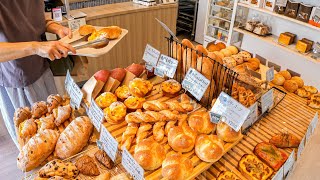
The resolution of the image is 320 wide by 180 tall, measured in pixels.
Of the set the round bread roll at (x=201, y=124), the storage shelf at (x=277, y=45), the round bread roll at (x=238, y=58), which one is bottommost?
the storage shelf at (x=277, y=45)

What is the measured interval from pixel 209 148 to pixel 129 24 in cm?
266

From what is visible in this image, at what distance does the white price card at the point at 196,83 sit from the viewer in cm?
119

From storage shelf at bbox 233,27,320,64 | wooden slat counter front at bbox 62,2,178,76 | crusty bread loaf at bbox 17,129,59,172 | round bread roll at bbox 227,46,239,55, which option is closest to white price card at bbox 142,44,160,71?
crusty bread loaf at bbox 17,129,59,172

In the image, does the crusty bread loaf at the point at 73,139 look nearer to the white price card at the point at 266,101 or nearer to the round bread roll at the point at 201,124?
the round bread roll at the point at 201,124

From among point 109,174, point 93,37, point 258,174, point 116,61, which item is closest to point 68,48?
point 93,37

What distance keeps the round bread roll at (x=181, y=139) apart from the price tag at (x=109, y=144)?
226mm

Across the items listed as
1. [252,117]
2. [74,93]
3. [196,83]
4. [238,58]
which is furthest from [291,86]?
[74,93]

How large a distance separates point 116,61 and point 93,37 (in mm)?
1937

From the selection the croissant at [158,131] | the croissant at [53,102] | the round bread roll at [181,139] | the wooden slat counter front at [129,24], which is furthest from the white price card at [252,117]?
the wooden slat counter front at [129,24]

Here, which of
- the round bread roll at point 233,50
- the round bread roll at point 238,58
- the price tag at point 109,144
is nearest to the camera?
the price tag at point 109,144

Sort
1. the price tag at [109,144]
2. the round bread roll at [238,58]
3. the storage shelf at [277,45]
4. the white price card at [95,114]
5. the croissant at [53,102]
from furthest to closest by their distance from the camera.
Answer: the storage shelf at [277,45] → the round bread roll at [238,58] → the croissant at [53,102] → the white price card at [95,114] → the price tag at [109,144]

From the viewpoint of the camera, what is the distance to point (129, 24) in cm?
336

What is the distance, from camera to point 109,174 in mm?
1058

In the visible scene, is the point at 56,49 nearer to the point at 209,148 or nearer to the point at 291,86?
the point at 209,148
